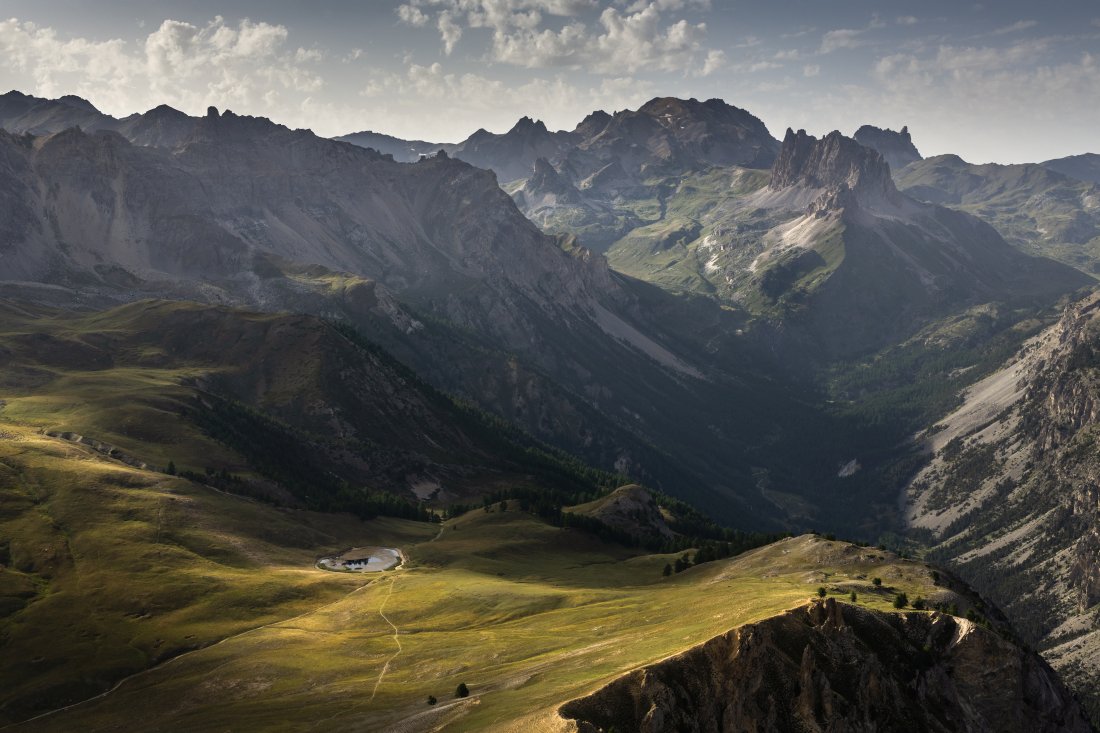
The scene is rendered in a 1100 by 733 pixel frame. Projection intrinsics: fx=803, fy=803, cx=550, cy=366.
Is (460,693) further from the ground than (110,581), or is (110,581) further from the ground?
(110,581)

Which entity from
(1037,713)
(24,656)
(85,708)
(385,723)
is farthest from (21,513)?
(1037,713)

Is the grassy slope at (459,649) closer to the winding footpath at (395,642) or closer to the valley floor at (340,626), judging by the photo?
the valley floor at (340,626)

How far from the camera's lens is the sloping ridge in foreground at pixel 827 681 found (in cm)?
7112

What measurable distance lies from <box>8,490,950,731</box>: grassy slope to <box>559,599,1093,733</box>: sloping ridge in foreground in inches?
300

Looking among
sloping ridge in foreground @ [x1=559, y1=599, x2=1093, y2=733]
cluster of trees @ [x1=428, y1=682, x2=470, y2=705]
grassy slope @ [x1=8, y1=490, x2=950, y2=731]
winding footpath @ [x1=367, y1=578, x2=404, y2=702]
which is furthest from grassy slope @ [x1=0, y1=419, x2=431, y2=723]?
sloping ridge in foreground @ [x1=559, y1=599, x2=1093, y2=733]

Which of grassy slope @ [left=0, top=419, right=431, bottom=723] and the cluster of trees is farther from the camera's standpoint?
grassy slope @ [left=0, top=419, right=431, bottom=723]

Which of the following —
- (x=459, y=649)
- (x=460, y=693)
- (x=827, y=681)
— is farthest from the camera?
(x=459, y=649)

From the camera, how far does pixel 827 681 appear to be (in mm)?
75500

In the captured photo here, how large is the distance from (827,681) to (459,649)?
64.5 m

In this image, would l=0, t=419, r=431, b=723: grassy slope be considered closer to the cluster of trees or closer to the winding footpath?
the winding footpath

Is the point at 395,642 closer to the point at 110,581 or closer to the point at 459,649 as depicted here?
the point at 459,649

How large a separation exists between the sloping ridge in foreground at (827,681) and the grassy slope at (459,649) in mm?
7618

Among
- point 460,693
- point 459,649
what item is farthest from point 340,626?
point 460,693

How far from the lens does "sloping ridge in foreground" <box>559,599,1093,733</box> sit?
A: 233ft
